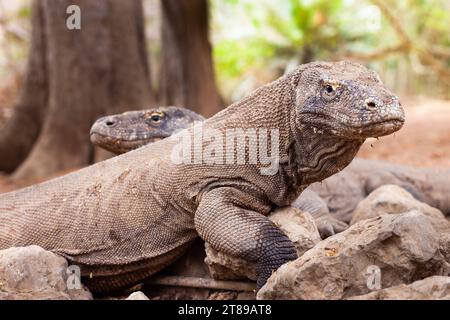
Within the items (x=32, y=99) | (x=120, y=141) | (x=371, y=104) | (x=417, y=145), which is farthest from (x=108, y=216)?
(x=417, y=145)

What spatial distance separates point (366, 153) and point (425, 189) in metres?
3.90

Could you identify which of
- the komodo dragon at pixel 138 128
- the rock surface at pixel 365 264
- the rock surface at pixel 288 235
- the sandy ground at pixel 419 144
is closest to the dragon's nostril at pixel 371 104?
the rock surface at pixel 365 264

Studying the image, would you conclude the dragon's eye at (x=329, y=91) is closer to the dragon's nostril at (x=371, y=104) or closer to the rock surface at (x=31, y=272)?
the dragon's nostril at (x=371, y=104)

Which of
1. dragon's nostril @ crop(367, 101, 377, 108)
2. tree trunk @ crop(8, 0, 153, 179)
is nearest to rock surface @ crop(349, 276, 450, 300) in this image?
dragon's nostril @ crop(367, 101, 377, 108)

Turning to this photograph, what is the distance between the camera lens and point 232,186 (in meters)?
4.16

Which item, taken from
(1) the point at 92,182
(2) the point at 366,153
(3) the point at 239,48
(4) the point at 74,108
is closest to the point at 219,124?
(1) the point at 92,182

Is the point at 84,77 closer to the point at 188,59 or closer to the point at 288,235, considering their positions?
the point at 188,59

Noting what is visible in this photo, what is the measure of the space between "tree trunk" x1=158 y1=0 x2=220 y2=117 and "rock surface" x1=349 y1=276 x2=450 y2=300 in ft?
29.5

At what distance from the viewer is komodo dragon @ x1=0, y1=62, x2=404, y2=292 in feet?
12.5

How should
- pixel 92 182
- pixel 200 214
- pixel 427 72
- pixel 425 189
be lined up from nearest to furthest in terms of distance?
pixel 200 214 < pixel 92 182 < pixel 425 189 < pixel 427 72

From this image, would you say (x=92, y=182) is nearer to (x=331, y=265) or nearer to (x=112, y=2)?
(x=331, y=265)

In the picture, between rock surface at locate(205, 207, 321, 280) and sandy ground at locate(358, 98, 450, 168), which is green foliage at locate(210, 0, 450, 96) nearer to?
sandy ground at locate(358, 98, 450, 168)

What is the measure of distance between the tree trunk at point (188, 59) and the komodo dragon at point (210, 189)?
7.04m

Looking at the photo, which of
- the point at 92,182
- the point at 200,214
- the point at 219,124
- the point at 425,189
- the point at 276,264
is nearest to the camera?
the point at 276,264
